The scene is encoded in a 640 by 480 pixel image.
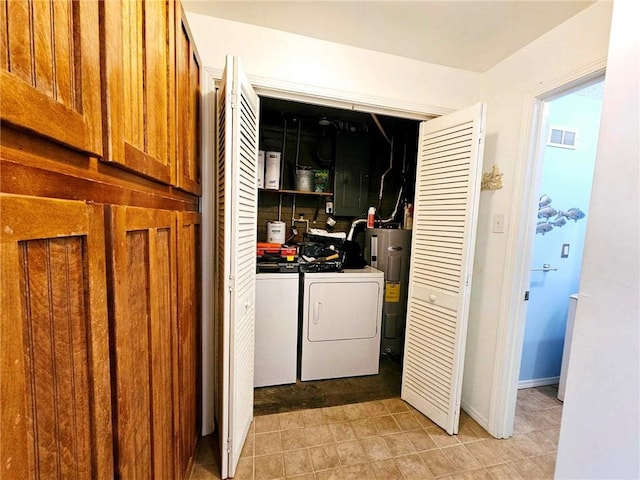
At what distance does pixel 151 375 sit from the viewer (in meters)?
0.86

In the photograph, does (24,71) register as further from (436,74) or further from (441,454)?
(441,454)

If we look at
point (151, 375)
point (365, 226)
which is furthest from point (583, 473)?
point (365, 226)

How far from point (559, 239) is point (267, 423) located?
2.67 metres

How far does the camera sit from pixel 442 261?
6.04 feet

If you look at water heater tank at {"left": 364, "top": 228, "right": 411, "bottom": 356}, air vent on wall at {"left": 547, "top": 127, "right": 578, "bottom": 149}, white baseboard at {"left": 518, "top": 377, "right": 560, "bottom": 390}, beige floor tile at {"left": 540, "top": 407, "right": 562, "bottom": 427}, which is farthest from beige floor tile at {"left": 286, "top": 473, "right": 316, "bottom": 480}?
air vent on wall at {"left": 547, "top": 127, "right": 578, "bottom": 149}

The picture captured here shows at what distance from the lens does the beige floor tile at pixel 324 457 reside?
1539mm

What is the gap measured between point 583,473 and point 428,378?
4.12ft

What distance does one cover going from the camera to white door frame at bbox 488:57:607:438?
1.62m

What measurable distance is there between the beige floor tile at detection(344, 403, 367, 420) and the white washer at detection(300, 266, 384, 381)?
363mm

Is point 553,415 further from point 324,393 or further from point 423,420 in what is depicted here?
point 324,393

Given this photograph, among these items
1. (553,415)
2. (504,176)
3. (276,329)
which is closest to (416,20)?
(504,176)

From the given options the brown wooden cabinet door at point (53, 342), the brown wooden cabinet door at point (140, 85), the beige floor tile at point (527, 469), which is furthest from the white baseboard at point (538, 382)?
the brown wooden cabinet door at point (140, 85)

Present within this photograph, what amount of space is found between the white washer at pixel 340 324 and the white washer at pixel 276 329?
0.10 metres

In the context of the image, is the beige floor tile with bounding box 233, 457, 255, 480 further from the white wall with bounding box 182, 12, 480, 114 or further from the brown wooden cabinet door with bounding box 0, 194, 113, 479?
the white wall with bounding box 182, 12, 480, 114
